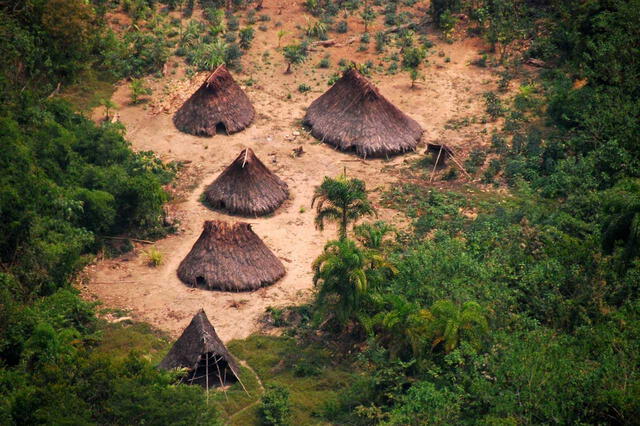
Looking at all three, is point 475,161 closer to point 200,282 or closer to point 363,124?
point 363,124

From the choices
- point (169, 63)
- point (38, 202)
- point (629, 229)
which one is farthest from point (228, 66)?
point (629, 229)

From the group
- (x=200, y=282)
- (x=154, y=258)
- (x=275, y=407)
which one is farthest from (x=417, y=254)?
(x=154, y=258)

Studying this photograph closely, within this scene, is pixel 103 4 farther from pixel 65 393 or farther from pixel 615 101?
pixel 65 393

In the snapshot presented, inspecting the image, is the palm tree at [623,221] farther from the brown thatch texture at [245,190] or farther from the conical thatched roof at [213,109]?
the conical thatched roof at [213,109]

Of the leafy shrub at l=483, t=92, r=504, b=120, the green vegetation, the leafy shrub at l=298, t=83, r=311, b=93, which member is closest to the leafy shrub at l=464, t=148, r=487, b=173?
the leafy shrub at l=483, t=92, r=504, b=120

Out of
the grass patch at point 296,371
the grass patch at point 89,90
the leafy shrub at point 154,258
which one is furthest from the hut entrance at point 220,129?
the grass patch at point 296,371

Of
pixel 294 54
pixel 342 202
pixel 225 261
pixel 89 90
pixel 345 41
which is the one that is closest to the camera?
pixel 342 202
